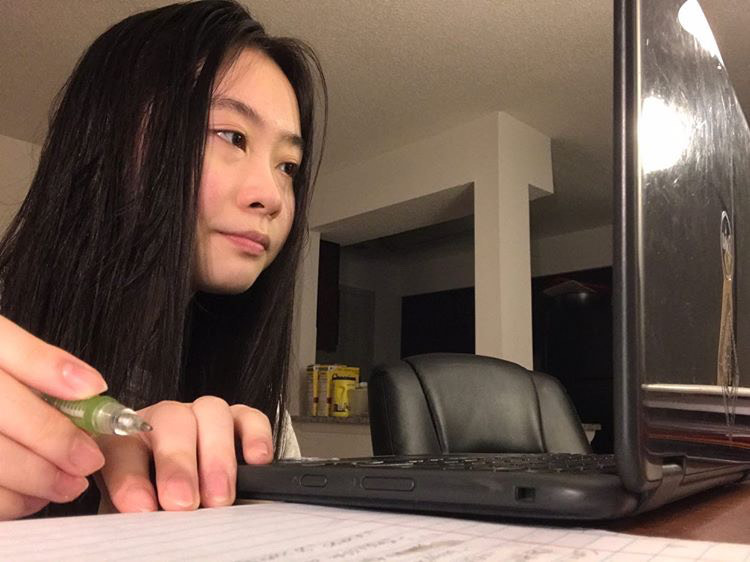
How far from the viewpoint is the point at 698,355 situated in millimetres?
340

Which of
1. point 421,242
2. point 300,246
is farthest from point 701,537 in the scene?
point 421,242

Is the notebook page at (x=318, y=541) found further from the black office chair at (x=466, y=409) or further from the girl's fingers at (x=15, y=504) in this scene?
the black office chair at (x=466, y=409)

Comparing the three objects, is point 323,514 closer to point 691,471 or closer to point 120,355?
point 691,471

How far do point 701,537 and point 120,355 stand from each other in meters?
0.53

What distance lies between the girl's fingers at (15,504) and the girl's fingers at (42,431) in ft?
0.08

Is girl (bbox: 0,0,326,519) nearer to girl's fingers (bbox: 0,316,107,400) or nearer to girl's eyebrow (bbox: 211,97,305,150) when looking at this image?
girl's eyebrow (bbox: 211,97,305,150)

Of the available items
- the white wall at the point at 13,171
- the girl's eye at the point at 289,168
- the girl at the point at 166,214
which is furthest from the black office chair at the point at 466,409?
the white wall at the point at 13,171

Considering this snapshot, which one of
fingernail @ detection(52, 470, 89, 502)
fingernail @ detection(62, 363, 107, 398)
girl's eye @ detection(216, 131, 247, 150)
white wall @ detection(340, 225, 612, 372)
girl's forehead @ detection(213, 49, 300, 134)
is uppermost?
white wall @ detection(340, 225, 612, 372)

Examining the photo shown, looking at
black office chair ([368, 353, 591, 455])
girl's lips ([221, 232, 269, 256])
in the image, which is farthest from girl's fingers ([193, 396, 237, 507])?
black office chair ([368, 353, 591, 455])

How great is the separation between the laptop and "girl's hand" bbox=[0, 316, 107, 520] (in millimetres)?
100

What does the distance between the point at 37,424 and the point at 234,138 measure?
1.60 feet

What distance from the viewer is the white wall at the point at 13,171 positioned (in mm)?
2902

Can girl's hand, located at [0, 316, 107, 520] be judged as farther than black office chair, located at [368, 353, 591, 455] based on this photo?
No

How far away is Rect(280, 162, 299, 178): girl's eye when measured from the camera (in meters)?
0.82
